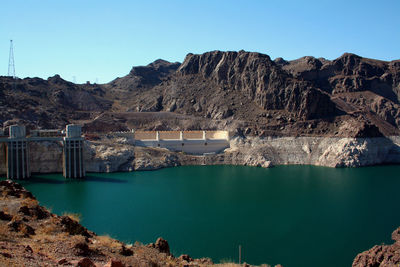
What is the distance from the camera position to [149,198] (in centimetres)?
4203

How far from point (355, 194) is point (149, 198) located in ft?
83.3

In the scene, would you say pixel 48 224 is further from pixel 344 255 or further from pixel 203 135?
pixel 203 135

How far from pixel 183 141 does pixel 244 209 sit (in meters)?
39.1

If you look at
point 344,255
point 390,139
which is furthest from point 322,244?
point 390,139

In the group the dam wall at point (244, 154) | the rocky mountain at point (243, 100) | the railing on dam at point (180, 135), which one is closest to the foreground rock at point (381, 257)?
the dam wall at point (244, 154)

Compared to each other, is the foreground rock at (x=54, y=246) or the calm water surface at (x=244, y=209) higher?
A: the foreground rock at (x=54, y=246)

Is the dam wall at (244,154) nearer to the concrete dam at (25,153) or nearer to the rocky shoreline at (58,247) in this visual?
the concrete dam at (25,153)

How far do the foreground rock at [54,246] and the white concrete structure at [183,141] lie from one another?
56703 mm

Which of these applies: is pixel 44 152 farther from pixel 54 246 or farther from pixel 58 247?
pixel 58 247

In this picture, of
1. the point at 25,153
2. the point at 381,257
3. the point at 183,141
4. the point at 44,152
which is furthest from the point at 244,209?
the point at 183,141

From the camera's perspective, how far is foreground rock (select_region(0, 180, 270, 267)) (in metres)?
9.98

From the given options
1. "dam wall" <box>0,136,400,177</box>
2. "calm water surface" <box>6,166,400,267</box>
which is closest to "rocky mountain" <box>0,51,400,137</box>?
"dam wall" <box>0,136,400,177</box>

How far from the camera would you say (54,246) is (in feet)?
38.1

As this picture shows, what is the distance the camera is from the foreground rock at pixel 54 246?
32.8 ft
